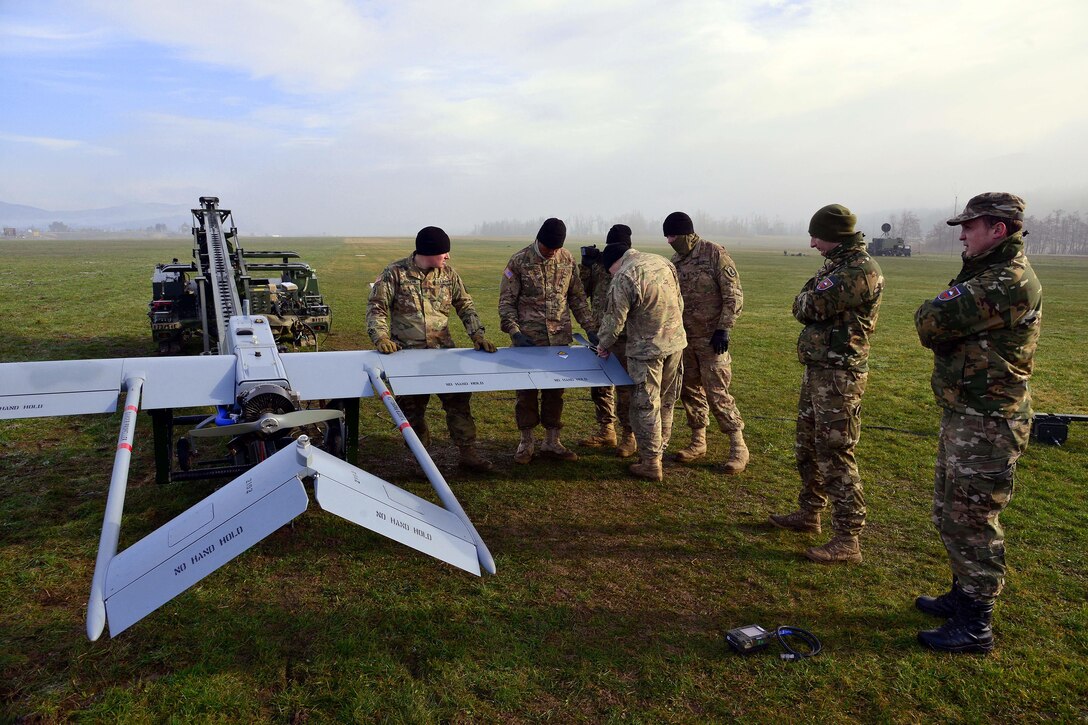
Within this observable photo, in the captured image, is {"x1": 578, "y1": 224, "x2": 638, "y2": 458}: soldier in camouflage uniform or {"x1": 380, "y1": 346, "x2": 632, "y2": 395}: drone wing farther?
{"x1": 578, "y1": 224, "x2": 638, "y2": 458}: soldier in camouflage uniform

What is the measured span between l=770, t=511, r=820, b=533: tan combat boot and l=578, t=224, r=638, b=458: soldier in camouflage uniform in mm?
2276

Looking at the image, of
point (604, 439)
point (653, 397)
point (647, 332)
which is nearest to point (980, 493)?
point (653, 397)

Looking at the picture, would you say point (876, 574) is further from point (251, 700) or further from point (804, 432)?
point (251, 700)

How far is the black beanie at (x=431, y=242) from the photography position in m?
6.51

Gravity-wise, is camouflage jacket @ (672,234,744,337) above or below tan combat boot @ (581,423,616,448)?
above

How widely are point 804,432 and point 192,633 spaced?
4871 millimetres

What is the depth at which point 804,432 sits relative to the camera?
5.32 metres

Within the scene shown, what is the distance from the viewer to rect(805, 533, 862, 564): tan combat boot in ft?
16.6

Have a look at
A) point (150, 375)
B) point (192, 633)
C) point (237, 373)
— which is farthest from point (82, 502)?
point (192, 633)

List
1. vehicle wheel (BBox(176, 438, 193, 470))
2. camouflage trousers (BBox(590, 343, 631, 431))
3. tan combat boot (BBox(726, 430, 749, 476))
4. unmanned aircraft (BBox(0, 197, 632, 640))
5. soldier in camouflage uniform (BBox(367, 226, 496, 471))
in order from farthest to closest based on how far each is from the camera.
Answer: camouflage trousers (BBox(590, 343, 631, 431)) → tan combat boot (BBox(726, 430, 749, 476)) → soldier in camouflage uniform (BBox(367, 226, 496, 471)) → vehicle wheel (BBox(176, 438, 193, 470)) → unmanned aircraft (BBox(0, 197, 632, 640))

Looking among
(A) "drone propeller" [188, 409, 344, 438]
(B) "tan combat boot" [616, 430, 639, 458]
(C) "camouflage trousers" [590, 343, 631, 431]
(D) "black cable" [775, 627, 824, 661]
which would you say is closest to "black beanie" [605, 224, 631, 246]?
(C) "camouflage trousers" [590, 343, 631, 431]

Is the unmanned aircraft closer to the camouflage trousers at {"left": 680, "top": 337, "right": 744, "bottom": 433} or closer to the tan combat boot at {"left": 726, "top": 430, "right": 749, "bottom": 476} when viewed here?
the camouflage trousers at {"left": 680, "top": 337, "right": 744, "bottom": 433}

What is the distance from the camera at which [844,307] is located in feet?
15.8

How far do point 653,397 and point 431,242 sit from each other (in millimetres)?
2846
